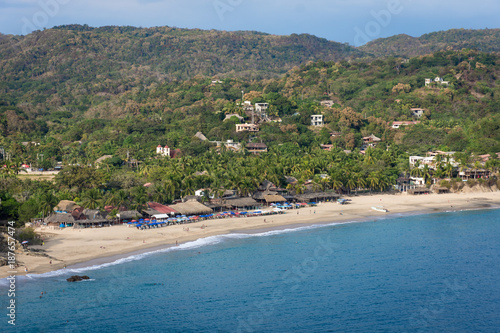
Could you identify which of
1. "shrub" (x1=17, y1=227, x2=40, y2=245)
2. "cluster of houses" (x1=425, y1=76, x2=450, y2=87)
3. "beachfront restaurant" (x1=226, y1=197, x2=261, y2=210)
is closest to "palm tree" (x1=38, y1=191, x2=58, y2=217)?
"shrub" (x1=17, y1=227, x2=40, y2=245)

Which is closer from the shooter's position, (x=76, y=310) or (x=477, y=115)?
(x=76, y=310)

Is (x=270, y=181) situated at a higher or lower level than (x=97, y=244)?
higher

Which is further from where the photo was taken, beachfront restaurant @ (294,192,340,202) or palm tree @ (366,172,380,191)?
palm tree @ (366,172,380,191)

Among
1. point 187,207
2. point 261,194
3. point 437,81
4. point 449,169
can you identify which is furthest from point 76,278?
point 437,81

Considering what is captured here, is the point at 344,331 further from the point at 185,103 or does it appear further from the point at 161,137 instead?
the point at 185,103

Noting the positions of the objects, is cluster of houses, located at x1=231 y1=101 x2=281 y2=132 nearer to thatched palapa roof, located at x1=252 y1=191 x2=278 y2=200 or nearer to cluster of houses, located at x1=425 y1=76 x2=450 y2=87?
thatched palapa roof, located at x1=252 y1=191 x2=278 y2=200

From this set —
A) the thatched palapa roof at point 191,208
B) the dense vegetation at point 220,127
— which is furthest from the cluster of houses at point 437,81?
the thatched palapa roof at point 191,208

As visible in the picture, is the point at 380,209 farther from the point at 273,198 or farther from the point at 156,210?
the point at 156,210

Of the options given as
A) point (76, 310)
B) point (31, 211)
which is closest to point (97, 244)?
point (31, 211)

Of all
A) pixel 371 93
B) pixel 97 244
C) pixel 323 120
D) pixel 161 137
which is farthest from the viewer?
pixel 371 93
